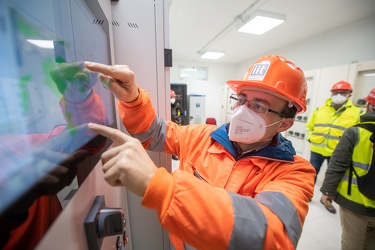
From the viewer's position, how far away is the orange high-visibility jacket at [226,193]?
0.37m

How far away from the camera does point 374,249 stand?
1253 millimetres

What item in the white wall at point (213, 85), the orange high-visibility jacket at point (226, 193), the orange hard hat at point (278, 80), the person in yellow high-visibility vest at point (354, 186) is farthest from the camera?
the white wall at point (213, 85)

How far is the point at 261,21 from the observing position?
2.64 metres

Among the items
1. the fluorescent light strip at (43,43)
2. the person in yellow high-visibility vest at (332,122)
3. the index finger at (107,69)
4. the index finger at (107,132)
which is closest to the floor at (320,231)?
the person in yellow high-visibility vest at (332,122)

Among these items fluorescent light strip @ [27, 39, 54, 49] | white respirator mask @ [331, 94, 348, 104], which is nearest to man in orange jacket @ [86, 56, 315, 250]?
fluorescent light strip @ [27, 39, 54, 49]

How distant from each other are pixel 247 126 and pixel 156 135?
0.49 metres

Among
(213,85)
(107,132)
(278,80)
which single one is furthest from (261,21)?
(213,85)

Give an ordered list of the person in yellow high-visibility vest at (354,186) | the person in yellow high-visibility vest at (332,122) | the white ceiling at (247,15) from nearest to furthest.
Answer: the person in yellow high-visibility vest at (354,186) < the person in yellow high-visibility vest at (332,122) < the white ceiling at (247,15)

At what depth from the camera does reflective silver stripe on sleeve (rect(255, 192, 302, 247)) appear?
17.4 inches

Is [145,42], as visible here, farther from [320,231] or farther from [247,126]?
[320,231]

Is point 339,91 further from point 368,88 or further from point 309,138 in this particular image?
point 309,138

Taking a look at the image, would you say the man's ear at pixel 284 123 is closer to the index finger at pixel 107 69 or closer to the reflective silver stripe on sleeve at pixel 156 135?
the reflective silver stripe on sleeve at pixel 156 135

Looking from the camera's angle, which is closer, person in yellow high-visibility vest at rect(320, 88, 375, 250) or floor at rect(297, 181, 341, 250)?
person in yellow high-visibility vest at rect(320, 88, 375, 250)

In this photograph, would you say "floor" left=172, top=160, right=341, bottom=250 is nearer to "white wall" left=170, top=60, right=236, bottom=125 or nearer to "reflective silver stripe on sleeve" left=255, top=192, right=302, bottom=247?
"reflective silver stripe on sleeve" left=255, top=192, right=302, bottom=247
